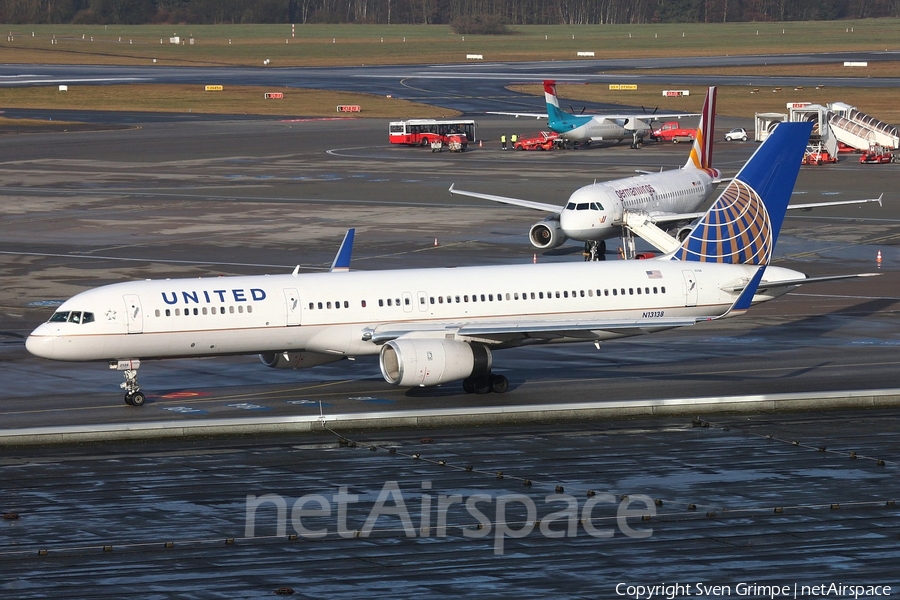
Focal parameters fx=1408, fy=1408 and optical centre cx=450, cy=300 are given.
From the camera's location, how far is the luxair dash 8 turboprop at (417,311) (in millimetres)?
43062

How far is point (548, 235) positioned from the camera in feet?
244

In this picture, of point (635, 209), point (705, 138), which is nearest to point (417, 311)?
point (635, 209)

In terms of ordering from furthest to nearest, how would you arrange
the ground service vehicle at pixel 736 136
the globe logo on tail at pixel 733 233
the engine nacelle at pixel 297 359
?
the ground service vehicle at pixel 736 136
the globe logo on tail at pixel 733 233
the engine nacelle at pixel 297 359

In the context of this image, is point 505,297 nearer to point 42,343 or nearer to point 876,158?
point 42,343

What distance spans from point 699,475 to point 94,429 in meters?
17.0

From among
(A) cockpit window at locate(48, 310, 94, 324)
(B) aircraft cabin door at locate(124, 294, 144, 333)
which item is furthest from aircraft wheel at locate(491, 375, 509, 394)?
(A) cockpit window at locate(48, 310, 94, 324)

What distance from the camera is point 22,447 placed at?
39.5m

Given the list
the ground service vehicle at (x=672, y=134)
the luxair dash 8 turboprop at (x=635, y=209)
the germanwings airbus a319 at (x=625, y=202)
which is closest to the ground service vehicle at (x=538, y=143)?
the ground service vehicle at (x=672, y=134)

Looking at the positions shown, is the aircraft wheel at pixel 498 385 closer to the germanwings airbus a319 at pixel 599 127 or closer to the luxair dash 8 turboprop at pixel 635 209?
the luxair dash 8 turboprop at pixel 635 209

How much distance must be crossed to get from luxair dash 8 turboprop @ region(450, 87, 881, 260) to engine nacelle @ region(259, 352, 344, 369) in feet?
85.0

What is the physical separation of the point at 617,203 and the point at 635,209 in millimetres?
1458

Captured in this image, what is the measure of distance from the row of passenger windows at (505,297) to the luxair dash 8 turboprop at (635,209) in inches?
808

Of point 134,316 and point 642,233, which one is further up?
point 642,233

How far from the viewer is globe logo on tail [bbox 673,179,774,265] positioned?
4941 centimetres
